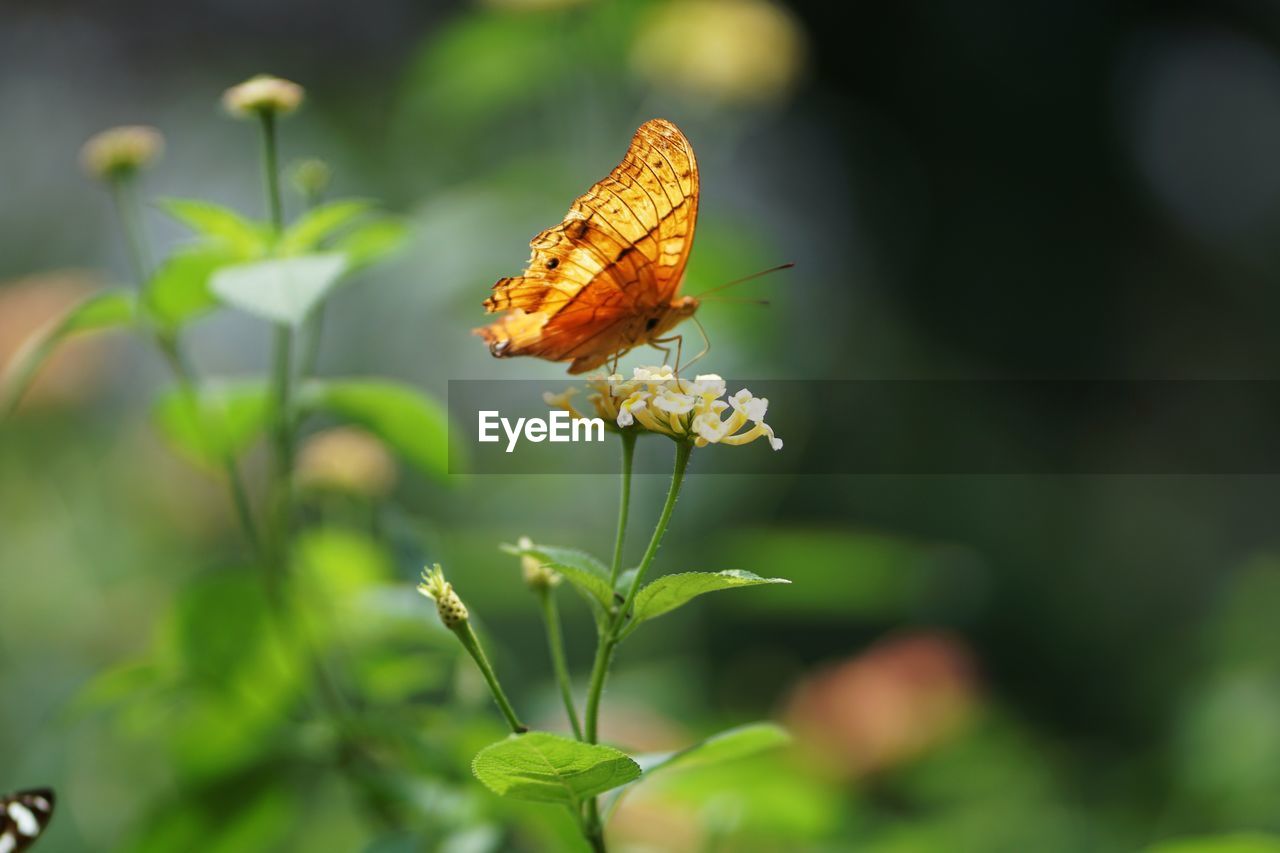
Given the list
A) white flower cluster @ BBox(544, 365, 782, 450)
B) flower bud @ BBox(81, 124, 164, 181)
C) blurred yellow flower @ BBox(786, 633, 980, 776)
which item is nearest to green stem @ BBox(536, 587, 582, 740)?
white flower cluster @ BBox(544, 365, 782, 450)

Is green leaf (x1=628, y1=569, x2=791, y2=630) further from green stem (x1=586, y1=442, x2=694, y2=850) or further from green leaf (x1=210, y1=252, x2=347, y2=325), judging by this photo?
green leaf (x1=210, y1=252, x2=347, y2=325)

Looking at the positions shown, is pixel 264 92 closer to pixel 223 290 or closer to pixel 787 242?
pixel 223 290

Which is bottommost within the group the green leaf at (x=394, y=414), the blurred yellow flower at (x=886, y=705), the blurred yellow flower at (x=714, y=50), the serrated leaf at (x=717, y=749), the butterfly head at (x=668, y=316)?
the blurred yellow flower at (x=886, y=705)

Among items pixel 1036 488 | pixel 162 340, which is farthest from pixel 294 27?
pixel 162 340

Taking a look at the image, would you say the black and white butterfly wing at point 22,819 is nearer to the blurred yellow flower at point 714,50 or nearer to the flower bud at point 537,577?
the flower bud at point 537,577

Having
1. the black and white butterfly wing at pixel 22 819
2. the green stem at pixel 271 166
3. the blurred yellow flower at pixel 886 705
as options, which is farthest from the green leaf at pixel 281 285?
the blurred yellow flower at pixel 886 705

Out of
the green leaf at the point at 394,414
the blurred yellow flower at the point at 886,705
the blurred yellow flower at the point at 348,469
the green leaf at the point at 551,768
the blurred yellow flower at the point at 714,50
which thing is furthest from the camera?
the blurred yellow flower at the point at 714,50

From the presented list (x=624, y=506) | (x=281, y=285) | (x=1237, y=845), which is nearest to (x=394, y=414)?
(x=281, y=285)
